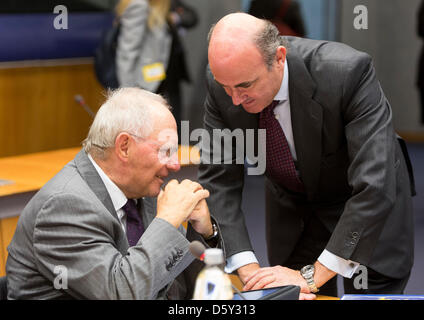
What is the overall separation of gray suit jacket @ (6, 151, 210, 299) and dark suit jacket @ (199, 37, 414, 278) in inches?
22.0

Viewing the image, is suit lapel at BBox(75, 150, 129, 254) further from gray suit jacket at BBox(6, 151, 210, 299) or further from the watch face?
the watch face

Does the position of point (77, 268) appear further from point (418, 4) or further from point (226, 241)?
point (418, 4)

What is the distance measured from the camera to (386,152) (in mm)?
2227

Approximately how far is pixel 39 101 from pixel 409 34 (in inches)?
172

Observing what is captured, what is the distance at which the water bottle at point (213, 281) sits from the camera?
1.54m

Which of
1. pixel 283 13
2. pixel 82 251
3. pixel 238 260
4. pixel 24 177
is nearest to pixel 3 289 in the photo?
pixel 82 251

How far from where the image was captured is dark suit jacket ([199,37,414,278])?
2219mm

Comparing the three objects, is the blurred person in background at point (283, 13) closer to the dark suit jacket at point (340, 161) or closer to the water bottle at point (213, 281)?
the dark suit jacket at point (340, 161)

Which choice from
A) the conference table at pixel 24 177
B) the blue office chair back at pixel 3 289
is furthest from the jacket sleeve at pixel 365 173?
the conference table at pixel 24 177

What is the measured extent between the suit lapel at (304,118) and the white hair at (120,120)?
540 millimetres

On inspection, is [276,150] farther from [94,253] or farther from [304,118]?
[94,253]

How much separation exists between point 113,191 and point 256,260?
60cm

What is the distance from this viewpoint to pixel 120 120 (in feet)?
6.57
